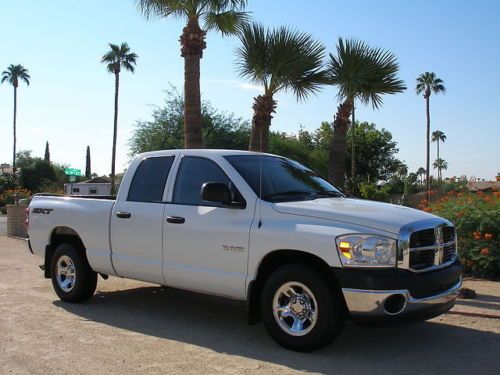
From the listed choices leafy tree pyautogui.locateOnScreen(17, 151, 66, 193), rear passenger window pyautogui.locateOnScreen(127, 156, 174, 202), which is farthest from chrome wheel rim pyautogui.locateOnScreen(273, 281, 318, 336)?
leafy tree pyautogui.locateOnScreen(17, 151, 66, 193)

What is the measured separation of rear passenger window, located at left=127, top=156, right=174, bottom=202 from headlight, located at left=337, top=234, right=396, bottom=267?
2508 mm

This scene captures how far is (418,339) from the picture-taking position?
5.93 m

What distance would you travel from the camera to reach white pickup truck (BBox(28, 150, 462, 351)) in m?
5.08

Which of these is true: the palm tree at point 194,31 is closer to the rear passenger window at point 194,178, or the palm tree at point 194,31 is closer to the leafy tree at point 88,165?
the rear passenger window at point 194,178

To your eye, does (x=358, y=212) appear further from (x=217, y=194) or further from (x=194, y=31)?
(x=194, y=31)

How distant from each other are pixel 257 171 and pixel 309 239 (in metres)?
1.30

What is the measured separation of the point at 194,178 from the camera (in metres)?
6.50

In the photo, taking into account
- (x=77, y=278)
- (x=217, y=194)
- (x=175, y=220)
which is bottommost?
(x=77, y=278)

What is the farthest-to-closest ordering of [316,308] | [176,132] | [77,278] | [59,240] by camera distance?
[176,132] < [59,240] < [77,278] < [316,308]

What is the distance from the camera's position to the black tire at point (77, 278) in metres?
7.56

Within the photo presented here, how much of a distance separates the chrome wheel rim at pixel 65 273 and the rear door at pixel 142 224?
39.8 inches

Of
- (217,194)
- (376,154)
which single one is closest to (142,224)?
(217,194)

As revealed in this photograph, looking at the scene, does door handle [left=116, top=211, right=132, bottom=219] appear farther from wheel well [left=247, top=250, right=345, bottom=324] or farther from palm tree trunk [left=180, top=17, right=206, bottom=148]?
palm tree trunk [left=180, top=17, right=206, bottom=148]

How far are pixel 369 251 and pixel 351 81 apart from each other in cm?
763
